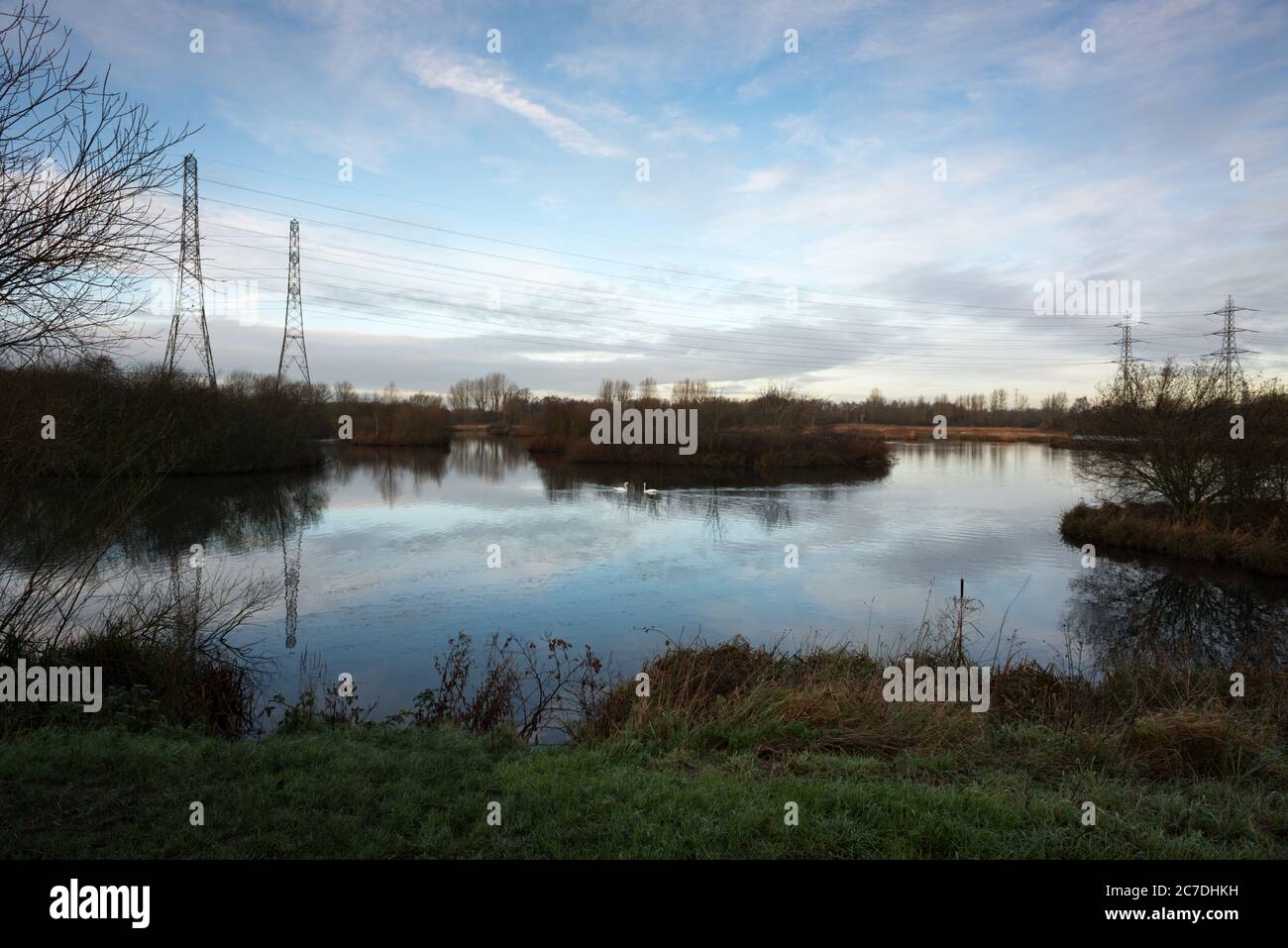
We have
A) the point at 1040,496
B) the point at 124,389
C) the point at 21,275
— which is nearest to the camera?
the point at 21,275

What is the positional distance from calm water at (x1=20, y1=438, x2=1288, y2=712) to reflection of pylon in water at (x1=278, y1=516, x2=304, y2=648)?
3.8 inches

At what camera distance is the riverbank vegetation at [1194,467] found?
1939 centimetres

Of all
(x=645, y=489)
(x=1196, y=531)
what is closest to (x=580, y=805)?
(x=1196, y=531)

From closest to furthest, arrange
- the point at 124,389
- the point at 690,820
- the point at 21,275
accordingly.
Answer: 1. the point at 690,820
2. the point at 21,275
3. the point at 124,389

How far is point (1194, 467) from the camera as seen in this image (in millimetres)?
20984

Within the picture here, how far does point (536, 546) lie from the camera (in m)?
20.1

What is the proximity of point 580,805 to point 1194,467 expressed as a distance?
23305mm

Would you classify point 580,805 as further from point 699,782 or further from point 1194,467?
point 1194,467

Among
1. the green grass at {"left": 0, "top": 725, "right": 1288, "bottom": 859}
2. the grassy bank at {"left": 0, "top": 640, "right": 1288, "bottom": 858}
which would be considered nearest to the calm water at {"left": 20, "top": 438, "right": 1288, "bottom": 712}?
the grassy bank at {"left": 0, "top": 640, "right": 1288, "bottom": 858}

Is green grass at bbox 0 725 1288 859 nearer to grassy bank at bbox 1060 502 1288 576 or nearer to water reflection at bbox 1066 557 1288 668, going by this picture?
water reflection at bbox 1066 557 1288 668

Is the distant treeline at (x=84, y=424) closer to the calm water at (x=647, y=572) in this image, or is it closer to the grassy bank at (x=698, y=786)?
the grassy bank at (x=698, y=786)
